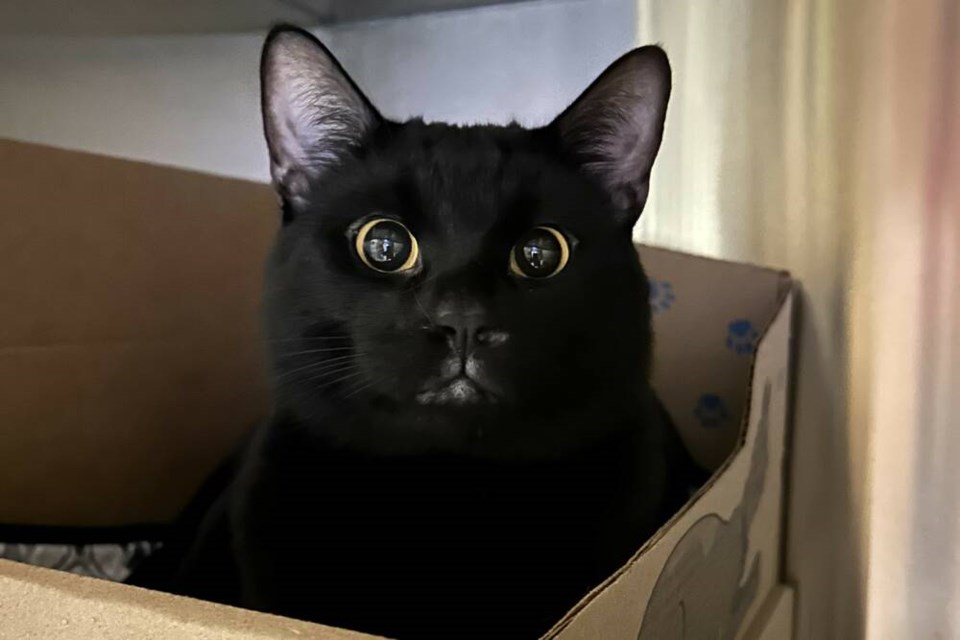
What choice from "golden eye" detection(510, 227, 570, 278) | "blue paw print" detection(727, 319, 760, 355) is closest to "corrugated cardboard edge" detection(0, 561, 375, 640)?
"golden eye" detection(510, 227, 570, 278)

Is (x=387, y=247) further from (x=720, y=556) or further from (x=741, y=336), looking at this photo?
(x=741, y=336)

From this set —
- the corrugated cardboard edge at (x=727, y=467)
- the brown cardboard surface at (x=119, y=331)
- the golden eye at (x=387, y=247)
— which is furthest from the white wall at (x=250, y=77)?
the golden eye at (x=387, y=247)

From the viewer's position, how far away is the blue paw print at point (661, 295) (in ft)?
3.40

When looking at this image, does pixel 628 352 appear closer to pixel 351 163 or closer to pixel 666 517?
pixel 666 517

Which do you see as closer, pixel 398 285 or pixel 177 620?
pixel 177 620

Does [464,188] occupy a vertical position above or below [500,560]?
above

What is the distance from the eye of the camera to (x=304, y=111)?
710 millimetres

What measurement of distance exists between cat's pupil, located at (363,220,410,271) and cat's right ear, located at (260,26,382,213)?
0.30 feet

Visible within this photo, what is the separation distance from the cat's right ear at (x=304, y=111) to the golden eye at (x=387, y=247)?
0.09 m

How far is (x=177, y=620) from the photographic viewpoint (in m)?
0.38

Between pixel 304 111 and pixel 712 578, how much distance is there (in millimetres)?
464

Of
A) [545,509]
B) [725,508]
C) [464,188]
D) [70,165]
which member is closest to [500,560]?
[545,509]

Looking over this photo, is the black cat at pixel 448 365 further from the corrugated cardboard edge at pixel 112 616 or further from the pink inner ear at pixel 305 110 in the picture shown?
the corrugated cardboard edge at pixel 112 616

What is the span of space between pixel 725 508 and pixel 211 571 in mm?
445
